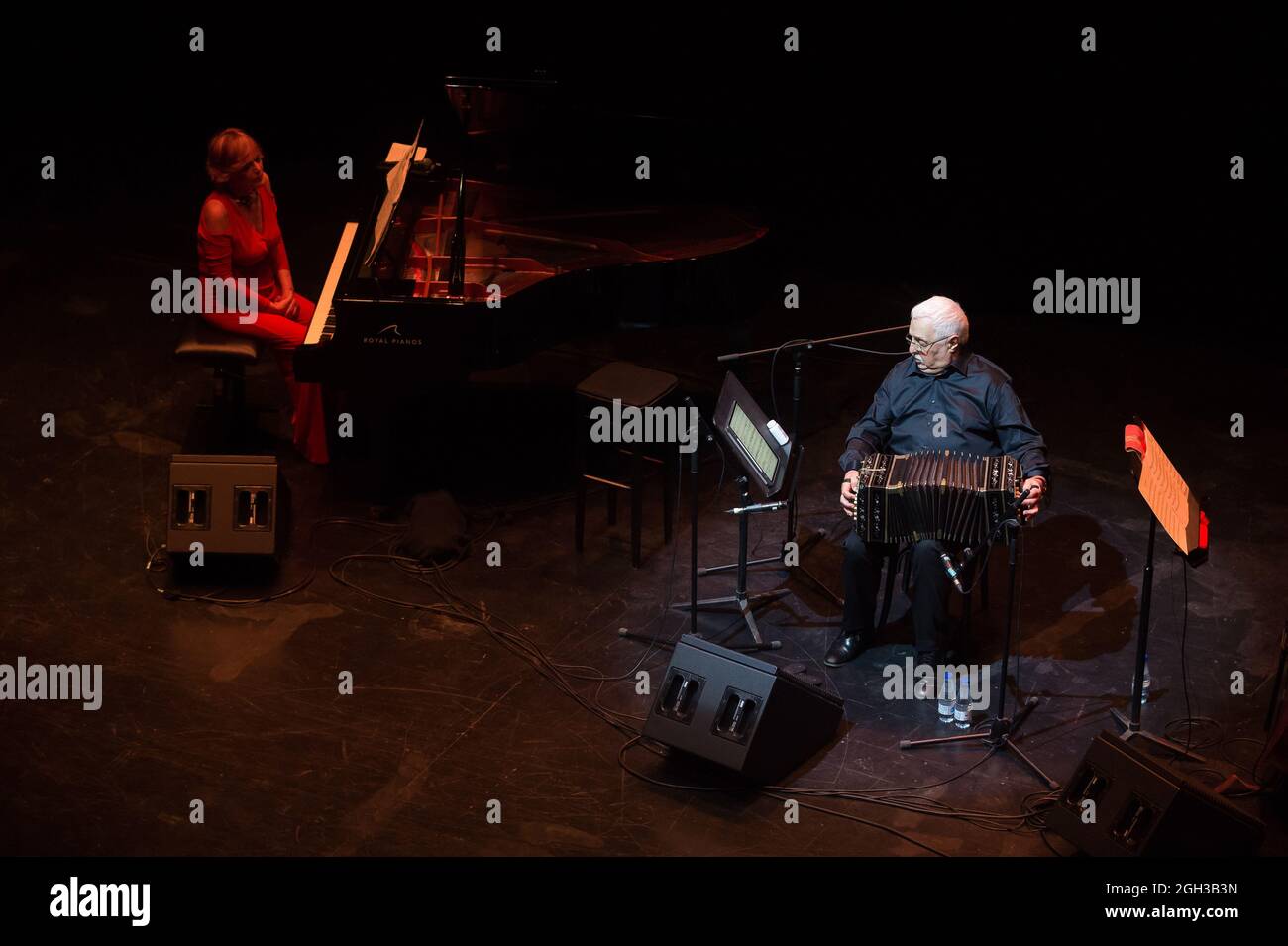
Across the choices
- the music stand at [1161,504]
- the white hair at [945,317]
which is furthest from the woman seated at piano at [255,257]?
the music stand at [1161,504]

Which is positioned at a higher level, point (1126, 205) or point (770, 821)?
point (1126, 205)

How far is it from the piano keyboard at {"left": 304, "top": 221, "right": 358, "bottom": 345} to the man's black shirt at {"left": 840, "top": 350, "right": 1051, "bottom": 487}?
2543mm

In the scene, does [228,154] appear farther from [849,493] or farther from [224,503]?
[849,493]

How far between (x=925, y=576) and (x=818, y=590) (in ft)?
2.86

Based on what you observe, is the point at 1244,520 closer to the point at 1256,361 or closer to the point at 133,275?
the point at 1256,361

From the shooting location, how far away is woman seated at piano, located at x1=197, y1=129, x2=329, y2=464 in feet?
24.8

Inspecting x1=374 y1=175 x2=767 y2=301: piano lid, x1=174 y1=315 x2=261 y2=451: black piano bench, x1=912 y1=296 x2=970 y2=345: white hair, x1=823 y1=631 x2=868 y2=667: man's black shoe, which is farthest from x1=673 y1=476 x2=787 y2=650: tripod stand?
x1=174 y1=315 x2=261 y2=451: black piano bench

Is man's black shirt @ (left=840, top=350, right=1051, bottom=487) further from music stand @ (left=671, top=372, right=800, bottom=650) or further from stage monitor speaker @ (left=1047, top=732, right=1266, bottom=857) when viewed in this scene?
stage monitor speaker @ (left=1047, top=732, right=1266, bottom=857)

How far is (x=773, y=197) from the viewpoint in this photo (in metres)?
8.41

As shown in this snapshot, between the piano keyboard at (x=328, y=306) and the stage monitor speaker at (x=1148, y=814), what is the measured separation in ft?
13.0

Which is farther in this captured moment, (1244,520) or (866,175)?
(866,175)
